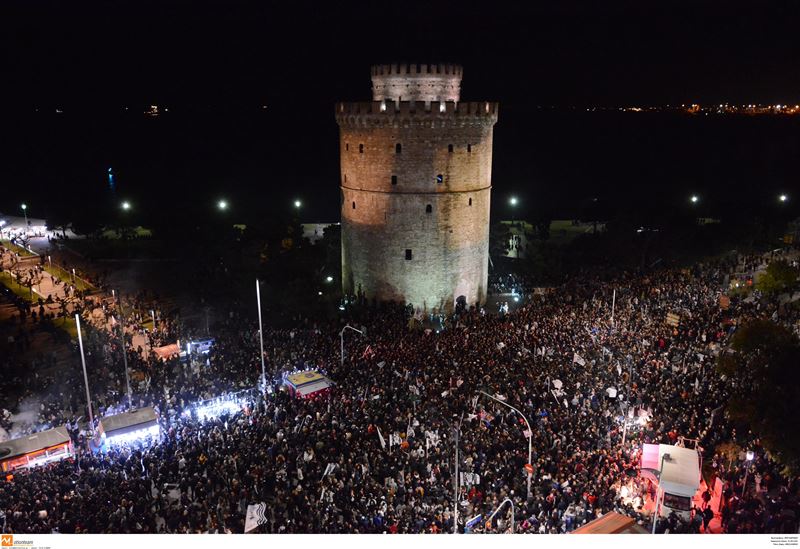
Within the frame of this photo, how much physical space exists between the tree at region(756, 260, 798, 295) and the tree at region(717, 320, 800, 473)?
13.1 metres

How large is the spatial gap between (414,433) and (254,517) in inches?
193

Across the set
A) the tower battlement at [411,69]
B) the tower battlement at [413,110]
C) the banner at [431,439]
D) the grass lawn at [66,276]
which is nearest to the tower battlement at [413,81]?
the tower battlement at [411,69]

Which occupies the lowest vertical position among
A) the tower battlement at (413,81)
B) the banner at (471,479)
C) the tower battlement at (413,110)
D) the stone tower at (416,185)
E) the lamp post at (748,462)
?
the banner at (471,479)

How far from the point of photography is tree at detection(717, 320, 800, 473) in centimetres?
1428

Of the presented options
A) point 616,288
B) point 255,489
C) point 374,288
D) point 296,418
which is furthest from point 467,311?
point 255,489

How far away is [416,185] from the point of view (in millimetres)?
28703

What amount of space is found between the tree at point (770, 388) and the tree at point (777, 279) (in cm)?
1312

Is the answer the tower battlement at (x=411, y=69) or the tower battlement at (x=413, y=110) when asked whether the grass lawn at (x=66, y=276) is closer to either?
the tower battlement at (x=413, y=110)

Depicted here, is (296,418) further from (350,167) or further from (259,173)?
(259,173)

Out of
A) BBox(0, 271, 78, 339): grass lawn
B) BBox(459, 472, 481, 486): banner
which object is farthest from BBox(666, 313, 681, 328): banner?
BBox(0, 271, 78, 339): grass lawn

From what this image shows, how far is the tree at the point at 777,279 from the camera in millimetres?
28672

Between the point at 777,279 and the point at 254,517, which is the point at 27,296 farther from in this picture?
the point at 777,279

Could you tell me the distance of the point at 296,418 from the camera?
1786cm

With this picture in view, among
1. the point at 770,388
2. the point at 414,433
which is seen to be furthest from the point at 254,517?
the point at 770,388
